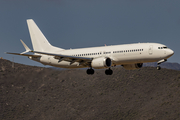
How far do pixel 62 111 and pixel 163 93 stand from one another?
4179 cm

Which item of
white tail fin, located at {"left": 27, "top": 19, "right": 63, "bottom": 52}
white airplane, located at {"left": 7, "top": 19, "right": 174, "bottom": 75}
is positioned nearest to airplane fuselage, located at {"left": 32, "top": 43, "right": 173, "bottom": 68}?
white airplane, located at {"left": 7, "top": 19, "right": 174, "bottom": 75}

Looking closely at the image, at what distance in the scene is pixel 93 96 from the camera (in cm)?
12912

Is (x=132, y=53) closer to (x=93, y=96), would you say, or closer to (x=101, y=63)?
(x=101, y=63)

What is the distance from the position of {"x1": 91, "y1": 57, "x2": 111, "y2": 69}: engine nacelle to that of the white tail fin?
16898 mm

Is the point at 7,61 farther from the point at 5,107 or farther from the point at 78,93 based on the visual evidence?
the point at 78,93

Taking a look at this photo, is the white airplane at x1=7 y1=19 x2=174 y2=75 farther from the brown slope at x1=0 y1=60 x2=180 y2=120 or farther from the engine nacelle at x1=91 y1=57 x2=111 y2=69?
the brown slope at x1=0 y1=60 x2=180 y2=120

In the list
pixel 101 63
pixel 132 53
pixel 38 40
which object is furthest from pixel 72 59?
pixel 38 40

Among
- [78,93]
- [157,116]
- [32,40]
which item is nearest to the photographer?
[32,40]

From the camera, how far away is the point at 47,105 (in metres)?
128

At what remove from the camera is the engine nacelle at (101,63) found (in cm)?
5846

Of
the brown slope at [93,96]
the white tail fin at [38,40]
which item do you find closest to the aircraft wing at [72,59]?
the white tail fin at [38,40]

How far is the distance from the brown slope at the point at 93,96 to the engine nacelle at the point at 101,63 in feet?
180

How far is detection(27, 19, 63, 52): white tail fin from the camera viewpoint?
74.2 metres

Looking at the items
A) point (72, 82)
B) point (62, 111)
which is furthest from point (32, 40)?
point (72, 82)
